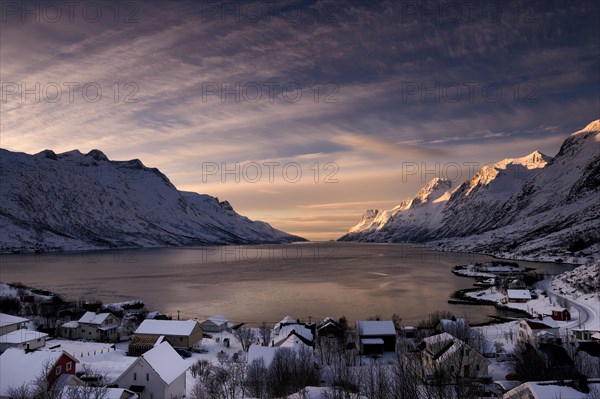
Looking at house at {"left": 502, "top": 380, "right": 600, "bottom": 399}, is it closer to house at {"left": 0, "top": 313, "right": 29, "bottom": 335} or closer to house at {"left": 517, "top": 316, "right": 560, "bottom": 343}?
house at {"left": 517, "top": 316, "right": 560, "bottom": 343}

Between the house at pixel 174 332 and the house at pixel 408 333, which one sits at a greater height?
the house at pixel 174 332

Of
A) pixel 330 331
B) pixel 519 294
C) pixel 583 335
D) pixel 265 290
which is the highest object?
pixel 583 335

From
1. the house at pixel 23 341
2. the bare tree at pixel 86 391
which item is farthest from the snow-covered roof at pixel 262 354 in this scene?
the house at pixel 23 341

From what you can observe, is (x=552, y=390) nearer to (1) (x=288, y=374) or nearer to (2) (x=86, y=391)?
(1) (x=288, y=374)

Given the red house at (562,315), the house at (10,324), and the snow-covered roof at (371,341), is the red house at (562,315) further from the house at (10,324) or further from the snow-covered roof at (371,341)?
the house at (10,324)

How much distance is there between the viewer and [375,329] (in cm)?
5197

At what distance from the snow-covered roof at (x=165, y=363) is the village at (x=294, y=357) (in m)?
0.11

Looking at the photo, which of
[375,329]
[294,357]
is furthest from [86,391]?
[375,329]

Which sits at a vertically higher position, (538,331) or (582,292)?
(538,331)

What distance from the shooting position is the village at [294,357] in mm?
27000

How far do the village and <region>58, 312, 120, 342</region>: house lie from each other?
16cm

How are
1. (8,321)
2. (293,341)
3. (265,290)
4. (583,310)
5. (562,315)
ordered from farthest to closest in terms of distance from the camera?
(265,290)
(583,310)
(562,315)
(8,321)
(293,341)

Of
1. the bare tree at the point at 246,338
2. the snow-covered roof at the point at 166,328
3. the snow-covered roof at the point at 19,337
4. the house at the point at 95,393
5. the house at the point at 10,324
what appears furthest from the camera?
the house at the point at 10,324

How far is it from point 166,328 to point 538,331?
4344 centimetres
